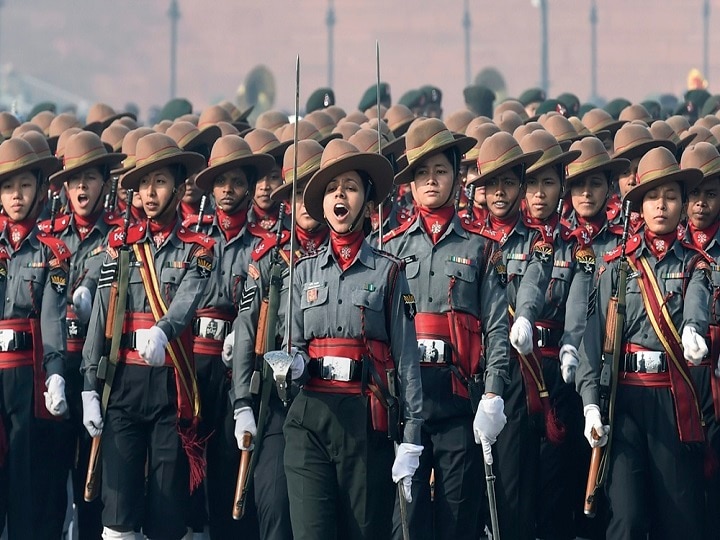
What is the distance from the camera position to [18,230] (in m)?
11.6

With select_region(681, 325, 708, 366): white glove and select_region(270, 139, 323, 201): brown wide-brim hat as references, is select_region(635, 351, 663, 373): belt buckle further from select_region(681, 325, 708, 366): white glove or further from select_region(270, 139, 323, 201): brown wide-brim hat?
select_region(270, 139, 323, 201): brown wide-brim hat

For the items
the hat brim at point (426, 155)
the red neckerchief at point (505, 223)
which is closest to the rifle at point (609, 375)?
the hat brim at point (426, 155)

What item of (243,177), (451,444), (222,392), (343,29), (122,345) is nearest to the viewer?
(451,444)

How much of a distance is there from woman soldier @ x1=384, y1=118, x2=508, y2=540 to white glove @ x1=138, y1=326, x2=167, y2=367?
1.39m

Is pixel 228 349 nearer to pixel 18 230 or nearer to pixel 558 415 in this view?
pixel 18 230

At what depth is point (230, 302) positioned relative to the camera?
1207cm

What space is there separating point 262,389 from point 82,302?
1.82 metres

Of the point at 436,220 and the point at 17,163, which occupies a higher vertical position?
the point at 17,163

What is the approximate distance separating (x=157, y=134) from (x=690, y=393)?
142 inches

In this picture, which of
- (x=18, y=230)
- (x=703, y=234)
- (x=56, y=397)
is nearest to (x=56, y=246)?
(x=18, y=230)

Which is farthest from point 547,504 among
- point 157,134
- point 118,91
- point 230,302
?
point 118,91

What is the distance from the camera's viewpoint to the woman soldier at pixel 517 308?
11078 millimetres

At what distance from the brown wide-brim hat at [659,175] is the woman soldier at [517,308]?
0.72m

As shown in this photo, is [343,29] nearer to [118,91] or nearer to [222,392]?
[118,91]
